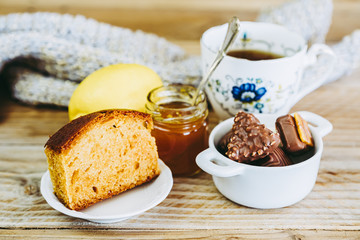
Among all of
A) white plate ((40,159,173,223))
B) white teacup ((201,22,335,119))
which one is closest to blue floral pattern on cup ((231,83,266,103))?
white teacup ((201,22,335,119))

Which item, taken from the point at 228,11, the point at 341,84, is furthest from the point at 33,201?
the point at 228,11

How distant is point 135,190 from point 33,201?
0.20 m

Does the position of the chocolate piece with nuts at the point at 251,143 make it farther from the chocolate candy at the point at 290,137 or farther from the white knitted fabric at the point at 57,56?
the white knitted fabric at the point at 57,56

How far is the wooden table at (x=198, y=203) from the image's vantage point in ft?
2.48

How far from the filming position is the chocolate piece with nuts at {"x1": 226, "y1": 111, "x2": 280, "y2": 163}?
2.49 ft

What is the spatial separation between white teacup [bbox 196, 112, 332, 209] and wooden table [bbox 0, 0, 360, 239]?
23 millimetres

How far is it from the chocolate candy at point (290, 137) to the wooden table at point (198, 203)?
0.10 m

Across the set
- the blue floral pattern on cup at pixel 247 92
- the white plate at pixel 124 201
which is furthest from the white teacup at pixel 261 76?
the white plate at pixel 124 201

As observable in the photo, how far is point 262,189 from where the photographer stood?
0.78m

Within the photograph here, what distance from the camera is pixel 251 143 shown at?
0.76 meters

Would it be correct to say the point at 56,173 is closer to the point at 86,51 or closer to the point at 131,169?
the point at 131,169

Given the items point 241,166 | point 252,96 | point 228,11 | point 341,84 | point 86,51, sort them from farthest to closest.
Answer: point 228,11, point 341,84, point 86,51, point 252,96, point 241,166

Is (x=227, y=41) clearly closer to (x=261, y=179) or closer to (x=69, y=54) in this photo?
(x=261, y=179)

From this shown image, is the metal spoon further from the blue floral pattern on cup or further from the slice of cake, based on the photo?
the slice of cake
